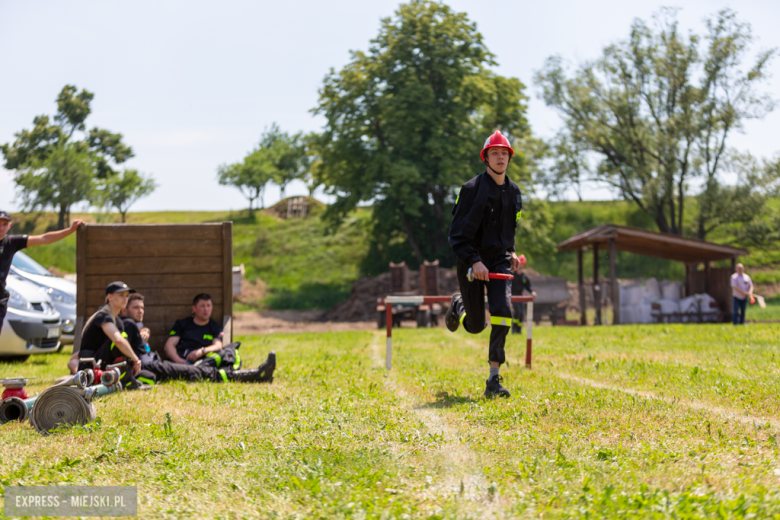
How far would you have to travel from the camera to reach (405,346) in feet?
45.8

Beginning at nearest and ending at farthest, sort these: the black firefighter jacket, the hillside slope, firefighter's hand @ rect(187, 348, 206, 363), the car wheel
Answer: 1. the black firefighter jacket
2. firefighter's hand @ rect(187, 348, 206, 363)
3. the car wheel
4. the hillside slope

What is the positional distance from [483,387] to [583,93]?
38468 millimetres

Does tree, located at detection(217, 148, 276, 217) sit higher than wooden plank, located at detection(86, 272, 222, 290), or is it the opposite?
tree, located at detection(217, 148, 276, 217)

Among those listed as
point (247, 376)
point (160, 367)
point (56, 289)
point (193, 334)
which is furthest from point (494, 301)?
point (56, 289)

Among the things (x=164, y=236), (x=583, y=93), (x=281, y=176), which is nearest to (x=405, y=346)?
(x=164, y=236)

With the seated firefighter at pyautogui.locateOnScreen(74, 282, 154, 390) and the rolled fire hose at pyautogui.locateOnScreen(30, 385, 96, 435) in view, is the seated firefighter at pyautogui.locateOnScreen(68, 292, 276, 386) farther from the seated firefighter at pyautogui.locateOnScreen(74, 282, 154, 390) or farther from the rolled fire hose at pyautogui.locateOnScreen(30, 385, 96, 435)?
the rolled fire hose at pyautogui.locateOnScreen(30, 385, 96, 435)

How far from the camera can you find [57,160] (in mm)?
46094

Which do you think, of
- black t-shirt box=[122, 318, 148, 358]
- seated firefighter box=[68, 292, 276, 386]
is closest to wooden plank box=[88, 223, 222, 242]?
seated firefighter box=[68, 292, 276, 386]

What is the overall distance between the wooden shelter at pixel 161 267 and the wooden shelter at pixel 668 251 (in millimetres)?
16639

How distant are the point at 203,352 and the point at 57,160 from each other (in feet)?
140

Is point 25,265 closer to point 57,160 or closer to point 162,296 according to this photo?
point 162,296

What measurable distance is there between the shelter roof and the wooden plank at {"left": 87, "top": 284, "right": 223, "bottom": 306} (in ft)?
55.5

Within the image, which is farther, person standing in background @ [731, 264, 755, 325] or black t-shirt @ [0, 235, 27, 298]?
person standing in background @ [731, 264, 755, 325]

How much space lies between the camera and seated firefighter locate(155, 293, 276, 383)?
809cm
